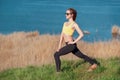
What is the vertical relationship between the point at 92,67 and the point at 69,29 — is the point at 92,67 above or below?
below

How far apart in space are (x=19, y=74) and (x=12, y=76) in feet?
0.60

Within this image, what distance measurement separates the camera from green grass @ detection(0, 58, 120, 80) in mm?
9102

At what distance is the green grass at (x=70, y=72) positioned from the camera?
29.9ft

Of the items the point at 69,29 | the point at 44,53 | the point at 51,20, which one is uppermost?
the point at 69,29

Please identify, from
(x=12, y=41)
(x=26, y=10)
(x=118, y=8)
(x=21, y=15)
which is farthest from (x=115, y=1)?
(x=12, y=41)

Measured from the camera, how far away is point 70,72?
9.41m

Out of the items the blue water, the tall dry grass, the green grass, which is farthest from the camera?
the blue water

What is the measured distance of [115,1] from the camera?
5850cm

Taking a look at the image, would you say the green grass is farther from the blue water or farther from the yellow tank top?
the blue water

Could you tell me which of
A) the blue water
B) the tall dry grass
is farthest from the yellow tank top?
the blue water

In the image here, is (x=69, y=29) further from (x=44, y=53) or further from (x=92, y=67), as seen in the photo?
(x=44, y=53)

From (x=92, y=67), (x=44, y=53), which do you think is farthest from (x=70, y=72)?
(x=44, y=53)

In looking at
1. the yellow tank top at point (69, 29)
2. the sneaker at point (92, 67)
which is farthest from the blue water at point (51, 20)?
the yellow tank top at point (69, 29)

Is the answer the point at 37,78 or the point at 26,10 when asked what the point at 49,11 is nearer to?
the point at 26,10
